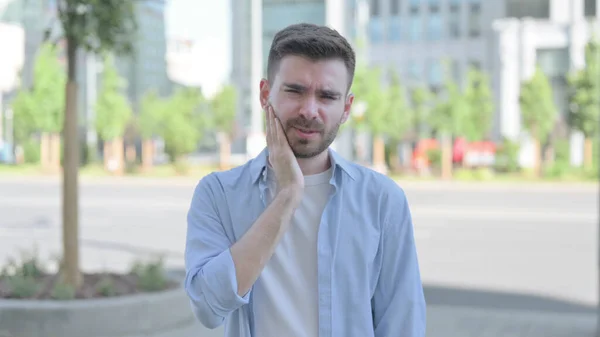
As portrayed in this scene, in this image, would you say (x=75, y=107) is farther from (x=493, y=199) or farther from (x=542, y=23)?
(x=542, y=23)

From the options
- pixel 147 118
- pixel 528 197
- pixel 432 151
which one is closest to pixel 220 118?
pixel 147 118

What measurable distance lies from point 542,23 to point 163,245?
133 ft

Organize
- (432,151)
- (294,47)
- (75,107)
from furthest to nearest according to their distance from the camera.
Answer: (432,151), (75,107), (294,47)

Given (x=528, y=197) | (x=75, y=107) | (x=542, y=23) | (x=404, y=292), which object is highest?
(x=542, y=23)

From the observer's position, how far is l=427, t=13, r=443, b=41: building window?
57.9m

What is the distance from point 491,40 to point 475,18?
2.16m

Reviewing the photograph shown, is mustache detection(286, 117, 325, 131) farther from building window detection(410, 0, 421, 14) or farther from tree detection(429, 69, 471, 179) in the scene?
building window detection(410, 0, 421, 14)

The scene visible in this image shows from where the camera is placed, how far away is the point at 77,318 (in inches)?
234

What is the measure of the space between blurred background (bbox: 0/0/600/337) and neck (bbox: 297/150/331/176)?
4.69 meters

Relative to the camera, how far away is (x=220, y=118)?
40.2 m

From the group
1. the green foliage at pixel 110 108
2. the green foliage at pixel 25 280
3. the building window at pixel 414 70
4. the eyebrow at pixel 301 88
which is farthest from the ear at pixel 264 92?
the building window at pixel 414 70

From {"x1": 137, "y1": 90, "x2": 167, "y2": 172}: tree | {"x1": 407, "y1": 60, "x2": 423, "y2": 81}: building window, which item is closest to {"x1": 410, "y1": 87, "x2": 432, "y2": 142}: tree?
{"x1": 137, "y1": 90, "x2": 167, "y2": 172}: tree

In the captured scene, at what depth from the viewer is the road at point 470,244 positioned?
769cm

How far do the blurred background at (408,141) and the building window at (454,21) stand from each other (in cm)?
11
